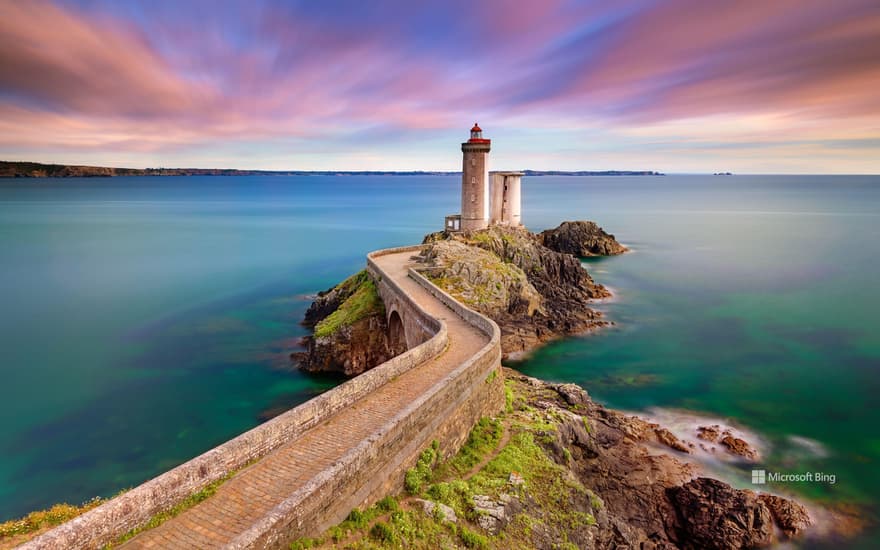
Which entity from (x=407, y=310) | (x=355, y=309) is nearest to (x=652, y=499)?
(x=407, y=310)

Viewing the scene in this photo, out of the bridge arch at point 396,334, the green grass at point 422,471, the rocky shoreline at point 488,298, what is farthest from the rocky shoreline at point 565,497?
the rocky shoreline at point 488,298

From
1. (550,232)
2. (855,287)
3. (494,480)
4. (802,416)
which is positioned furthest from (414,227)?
(494,480)

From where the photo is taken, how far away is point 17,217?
89.1 meters

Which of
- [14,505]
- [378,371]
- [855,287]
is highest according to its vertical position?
[378,371]

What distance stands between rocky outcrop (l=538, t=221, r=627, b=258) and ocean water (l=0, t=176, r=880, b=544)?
299 cm

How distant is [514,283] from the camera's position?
99.8 ft

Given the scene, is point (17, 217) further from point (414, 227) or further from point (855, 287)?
point (855, 287)

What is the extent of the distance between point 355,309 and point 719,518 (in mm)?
19495

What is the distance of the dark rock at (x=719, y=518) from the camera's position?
47.1ft

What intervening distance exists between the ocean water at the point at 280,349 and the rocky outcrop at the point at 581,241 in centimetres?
299

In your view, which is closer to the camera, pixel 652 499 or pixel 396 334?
pixel 652 499

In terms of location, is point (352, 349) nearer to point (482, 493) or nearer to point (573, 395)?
point (573, 395)

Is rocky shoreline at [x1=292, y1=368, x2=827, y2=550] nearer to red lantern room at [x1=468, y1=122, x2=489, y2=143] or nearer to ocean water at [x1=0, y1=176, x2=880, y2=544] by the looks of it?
ocean water at [x1=0, y1=176, x2=880, y2=544]

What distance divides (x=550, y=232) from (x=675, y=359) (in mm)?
37760
